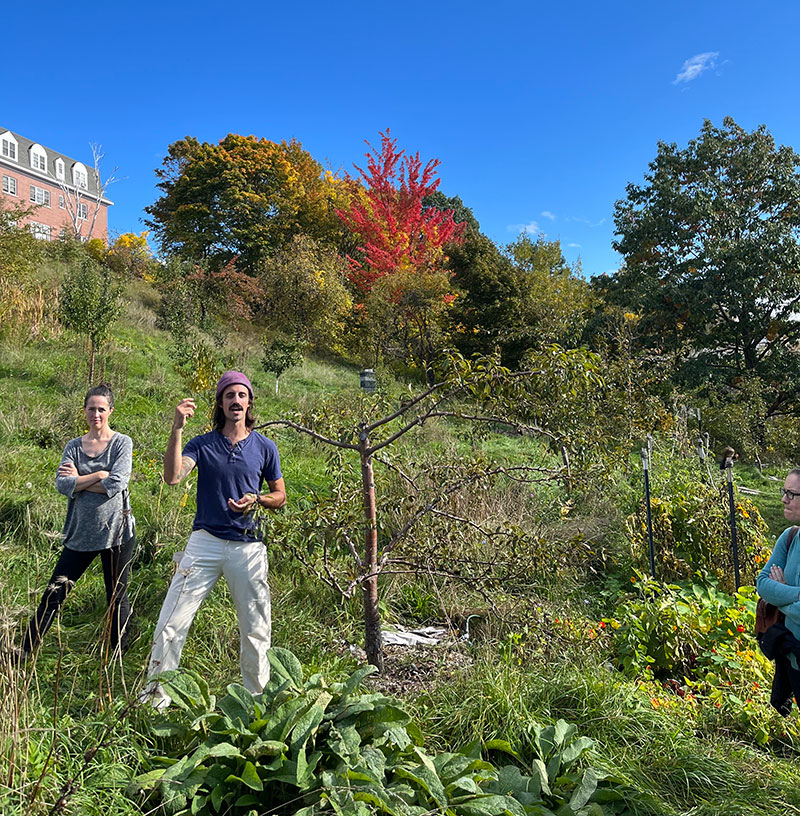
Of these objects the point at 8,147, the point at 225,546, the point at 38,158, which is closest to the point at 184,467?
the point at 225,546

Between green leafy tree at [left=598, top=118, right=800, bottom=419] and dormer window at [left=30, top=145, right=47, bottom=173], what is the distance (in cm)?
4037

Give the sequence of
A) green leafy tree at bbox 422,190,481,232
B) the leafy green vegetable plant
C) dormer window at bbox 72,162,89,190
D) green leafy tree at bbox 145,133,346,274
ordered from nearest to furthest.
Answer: the leafy green vegetable plant, green leafy tree at bbox 145,133,346,274, green leafy tree at bbox 422,190,481,232, dormer window at bbox 72,162,89,190

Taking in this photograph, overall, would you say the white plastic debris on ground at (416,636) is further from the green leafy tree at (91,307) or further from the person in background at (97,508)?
the green leafy tree at (91,307)

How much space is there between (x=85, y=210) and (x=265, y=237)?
30.1 m

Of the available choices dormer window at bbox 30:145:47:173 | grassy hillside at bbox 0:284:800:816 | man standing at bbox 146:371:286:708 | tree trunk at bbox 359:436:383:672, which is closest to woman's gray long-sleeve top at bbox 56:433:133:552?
grassy hillside at bbox 0:284:800:816

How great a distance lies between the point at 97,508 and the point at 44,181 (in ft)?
152

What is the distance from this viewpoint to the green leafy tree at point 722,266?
45.2 ft

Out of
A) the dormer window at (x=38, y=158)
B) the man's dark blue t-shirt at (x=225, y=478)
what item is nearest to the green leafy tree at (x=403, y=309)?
the man's dark blue t-shirt at (x=225, y=478)

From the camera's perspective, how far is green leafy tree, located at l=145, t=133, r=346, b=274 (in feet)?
71.3

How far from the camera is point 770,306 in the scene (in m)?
14.0

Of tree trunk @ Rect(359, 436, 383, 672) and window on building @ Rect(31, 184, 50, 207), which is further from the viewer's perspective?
window on building @ Rect(31, 184, 50, 207)

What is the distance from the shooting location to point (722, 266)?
14.1m

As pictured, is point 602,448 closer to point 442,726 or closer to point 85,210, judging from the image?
point 442,726

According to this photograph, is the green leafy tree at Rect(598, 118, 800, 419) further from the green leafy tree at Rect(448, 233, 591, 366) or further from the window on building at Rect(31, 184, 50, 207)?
the window on building at Rect(31, 184, 50, 207)
